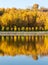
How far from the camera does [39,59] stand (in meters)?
10.7

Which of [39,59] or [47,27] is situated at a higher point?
[39,59]

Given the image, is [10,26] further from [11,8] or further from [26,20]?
[11,8]

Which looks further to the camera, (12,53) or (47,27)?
(47,27)

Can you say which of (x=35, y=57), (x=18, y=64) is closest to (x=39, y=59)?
(x=35, y=57)

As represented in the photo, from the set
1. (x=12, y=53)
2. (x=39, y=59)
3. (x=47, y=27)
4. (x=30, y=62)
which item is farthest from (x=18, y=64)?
(x=47, y=27)

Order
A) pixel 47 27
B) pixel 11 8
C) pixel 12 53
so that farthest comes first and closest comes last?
pixel 11 8 → pixel 47 27 → pixel 12 53

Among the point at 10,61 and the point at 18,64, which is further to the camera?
the point at 10,61

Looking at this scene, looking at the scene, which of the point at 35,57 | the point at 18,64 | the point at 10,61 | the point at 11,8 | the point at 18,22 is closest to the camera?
the point at 18,64

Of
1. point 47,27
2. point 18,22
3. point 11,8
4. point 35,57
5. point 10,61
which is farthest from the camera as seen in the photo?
point 11,8

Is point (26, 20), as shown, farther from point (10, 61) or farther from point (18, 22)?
point (10, 61)

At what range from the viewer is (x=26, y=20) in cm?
4050

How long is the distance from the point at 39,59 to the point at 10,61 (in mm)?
1138

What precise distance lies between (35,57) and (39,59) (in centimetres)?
47

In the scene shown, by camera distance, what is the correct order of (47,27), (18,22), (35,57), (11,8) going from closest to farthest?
(35,57), (47,27), (18,22), (11,8)
